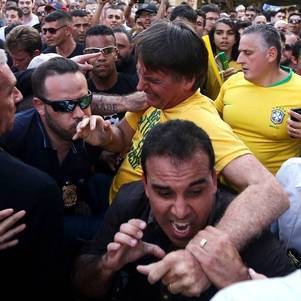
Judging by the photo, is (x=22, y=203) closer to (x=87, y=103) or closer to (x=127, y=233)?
(x=127, y=233)

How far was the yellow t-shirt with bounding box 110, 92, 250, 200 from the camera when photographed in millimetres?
2143

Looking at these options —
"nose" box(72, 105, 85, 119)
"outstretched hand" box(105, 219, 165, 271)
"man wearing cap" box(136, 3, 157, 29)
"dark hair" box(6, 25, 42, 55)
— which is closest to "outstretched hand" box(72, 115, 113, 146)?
"nose" box(72, 105, 85, 119)

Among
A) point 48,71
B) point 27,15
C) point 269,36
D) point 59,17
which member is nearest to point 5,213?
point 48,71

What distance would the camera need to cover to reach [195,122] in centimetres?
226

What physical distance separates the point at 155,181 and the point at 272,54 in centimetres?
196

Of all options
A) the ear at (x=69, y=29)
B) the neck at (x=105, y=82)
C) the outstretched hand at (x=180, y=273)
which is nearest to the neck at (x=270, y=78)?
the neck at (x=105, y=82)

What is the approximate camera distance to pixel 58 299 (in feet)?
7.30

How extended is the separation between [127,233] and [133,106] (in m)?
1.20

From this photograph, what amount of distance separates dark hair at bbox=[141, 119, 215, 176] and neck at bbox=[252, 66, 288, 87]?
5.16ft

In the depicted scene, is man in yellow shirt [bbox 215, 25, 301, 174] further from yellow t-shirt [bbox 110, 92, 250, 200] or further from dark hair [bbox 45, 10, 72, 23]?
dark hair [bbox 45, 10, 72, 23]

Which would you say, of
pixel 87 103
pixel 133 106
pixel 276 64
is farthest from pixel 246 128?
pixel 87 103

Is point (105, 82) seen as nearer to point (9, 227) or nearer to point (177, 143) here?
point (177, 143)

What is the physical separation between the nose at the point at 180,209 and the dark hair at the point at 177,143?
16 centimetres

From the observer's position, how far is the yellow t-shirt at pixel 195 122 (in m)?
2.14
